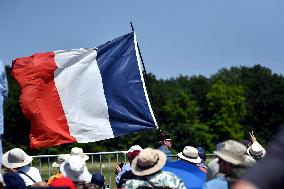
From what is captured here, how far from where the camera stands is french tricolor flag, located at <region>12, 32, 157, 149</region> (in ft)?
38.6

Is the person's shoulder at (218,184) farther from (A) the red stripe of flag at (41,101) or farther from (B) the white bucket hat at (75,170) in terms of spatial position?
(A) the red stripe of flag at (41,101)

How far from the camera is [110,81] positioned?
12.6 meters

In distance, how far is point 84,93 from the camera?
40.8 ft

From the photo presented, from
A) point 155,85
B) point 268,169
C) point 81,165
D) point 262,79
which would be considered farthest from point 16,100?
point 268,169

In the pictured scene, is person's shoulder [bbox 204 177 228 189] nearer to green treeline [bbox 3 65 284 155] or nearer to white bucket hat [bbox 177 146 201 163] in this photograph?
white bucket hat [bbox 177 146 201 163]

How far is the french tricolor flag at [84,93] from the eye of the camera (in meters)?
11.8

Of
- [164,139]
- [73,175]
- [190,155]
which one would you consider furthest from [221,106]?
[73,175]

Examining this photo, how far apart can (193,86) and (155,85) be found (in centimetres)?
594

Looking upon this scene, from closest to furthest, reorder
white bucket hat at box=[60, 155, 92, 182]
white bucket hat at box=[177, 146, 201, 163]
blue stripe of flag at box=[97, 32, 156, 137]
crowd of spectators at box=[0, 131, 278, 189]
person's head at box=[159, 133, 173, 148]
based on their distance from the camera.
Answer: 1. crowd of spectators at box=[0, 131, 278, 189]
2. white bucket hat at box=[60, 155, 92, 182]
3. white bucket hat at box=[177, 146, 201, 163]
4. person's head at box=[159, 133, 173, 148]
5. blue stripe of flag at box=[97, 32, 156, 137]

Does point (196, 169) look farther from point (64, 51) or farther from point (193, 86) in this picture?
point (193, 86)

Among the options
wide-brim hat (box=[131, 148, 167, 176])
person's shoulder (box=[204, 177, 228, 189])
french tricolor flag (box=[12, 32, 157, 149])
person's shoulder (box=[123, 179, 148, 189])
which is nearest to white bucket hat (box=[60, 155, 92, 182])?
wide-brim hat (box=[131, 148, 167, 176])

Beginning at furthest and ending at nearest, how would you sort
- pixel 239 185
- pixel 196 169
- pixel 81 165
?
pixel 196 169, pixel 81 165, pixel 239 185

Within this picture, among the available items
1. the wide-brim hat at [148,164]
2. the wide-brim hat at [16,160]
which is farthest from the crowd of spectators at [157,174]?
the wide-brim hat at [16,160]

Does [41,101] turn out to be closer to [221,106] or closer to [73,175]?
[73,175]
